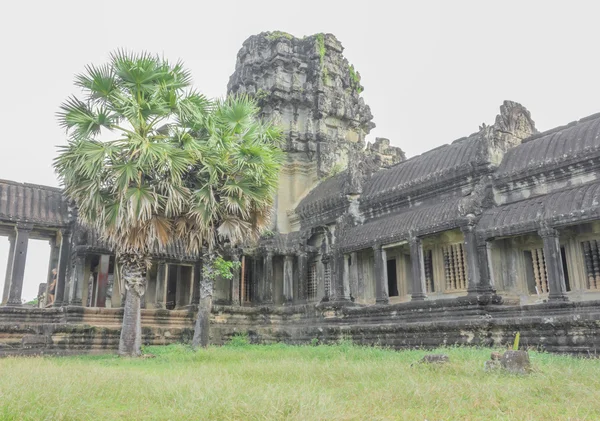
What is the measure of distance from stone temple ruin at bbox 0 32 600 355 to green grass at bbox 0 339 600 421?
158 inches

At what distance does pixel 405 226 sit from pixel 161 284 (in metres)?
9.58

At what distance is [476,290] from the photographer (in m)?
13.6

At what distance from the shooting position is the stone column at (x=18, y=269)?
16.4 metres

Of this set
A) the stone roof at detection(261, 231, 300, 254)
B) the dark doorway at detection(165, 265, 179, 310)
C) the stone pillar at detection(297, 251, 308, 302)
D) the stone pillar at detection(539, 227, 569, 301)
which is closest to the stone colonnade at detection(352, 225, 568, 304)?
the stone pillar at detection(539, 227, 569, 301)

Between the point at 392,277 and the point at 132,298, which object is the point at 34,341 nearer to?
the point at 132,298

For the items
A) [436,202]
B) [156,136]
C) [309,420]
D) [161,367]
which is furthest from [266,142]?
[309,420]

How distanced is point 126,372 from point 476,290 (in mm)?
8778

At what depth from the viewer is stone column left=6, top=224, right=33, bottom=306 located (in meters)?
16.4

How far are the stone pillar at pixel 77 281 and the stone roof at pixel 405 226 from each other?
875 centimetres

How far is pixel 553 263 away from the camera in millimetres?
12438

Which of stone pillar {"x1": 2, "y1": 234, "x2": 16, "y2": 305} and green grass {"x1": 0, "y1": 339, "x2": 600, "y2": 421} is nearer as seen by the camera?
green grass {"x1": 0, "y1": 339, "x2": 600, "y2": 421}

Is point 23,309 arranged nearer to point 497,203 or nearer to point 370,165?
point 370,165

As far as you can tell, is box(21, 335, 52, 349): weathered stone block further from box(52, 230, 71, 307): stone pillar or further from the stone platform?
box(52, 230, 71, 307): stone pillar

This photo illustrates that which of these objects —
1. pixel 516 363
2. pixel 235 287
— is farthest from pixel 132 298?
pixel 516 363
